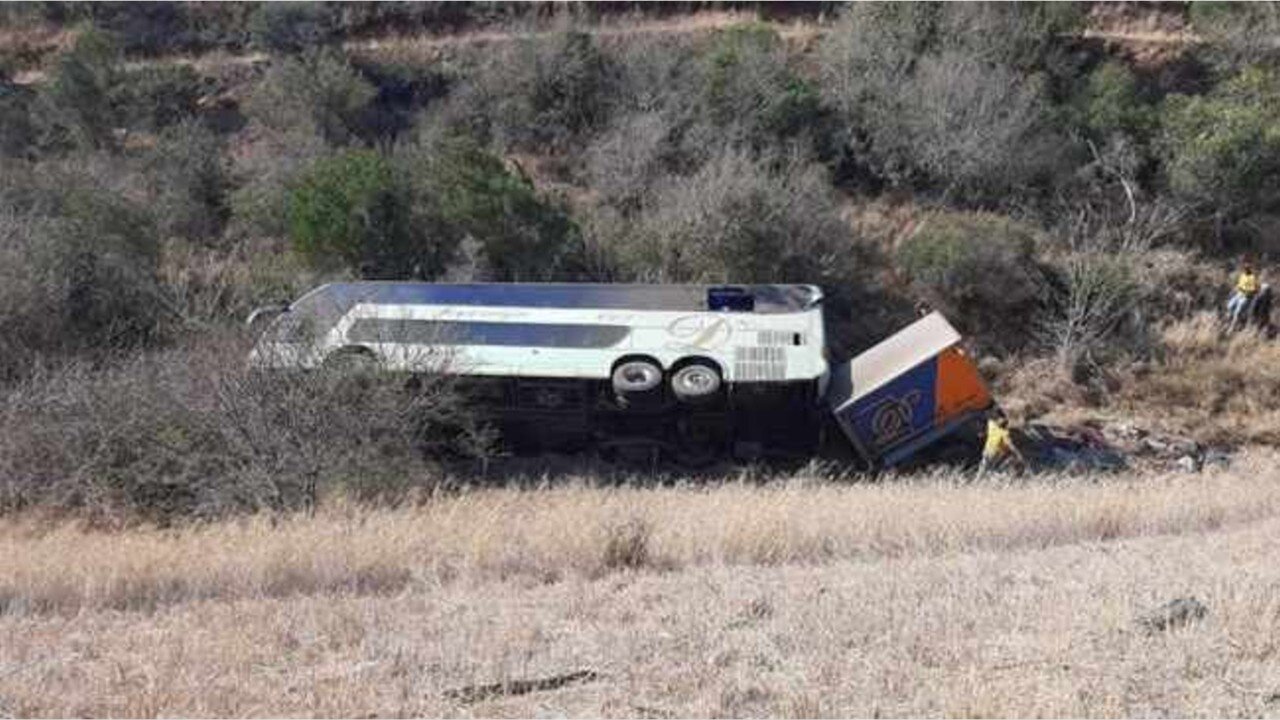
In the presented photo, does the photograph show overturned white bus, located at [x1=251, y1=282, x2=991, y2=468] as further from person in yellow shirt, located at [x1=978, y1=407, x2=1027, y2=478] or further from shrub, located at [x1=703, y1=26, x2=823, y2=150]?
shrub, located at [x1=703, y1=26, x2=823, y2=150]

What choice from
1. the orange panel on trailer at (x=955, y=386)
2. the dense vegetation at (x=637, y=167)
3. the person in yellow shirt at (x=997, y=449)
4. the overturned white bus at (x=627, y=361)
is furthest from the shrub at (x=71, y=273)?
the person in yellow shirt at (x=997, y=449)

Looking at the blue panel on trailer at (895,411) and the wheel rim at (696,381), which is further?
the blue panel on trailer at (895,411)

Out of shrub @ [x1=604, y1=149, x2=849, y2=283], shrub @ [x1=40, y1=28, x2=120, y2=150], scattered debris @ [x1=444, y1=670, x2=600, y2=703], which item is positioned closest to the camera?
scattered debris @ [x1=444, y1=670, x2=600, y2=703]

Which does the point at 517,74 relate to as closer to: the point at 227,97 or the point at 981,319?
the point at 227,97

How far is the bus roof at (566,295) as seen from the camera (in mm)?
17141

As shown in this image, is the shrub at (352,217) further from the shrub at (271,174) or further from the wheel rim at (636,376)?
the wheel rim at (636,376)

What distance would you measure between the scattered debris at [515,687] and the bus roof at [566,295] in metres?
11.6

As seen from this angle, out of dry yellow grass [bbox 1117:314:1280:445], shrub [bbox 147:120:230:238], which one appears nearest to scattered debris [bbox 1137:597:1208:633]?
dry yellow grass [bbox 1117:314:1280:445]

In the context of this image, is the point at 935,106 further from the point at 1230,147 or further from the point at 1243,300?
the point at 1243,300

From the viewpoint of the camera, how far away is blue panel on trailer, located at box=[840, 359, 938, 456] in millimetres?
16188

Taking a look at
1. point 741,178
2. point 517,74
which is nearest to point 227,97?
point 517,74

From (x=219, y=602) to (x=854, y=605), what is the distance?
3847 mm

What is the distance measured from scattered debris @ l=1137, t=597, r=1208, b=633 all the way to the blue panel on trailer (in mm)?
9898

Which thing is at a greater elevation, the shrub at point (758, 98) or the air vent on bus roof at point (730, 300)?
the shrub at point (758, 98)
